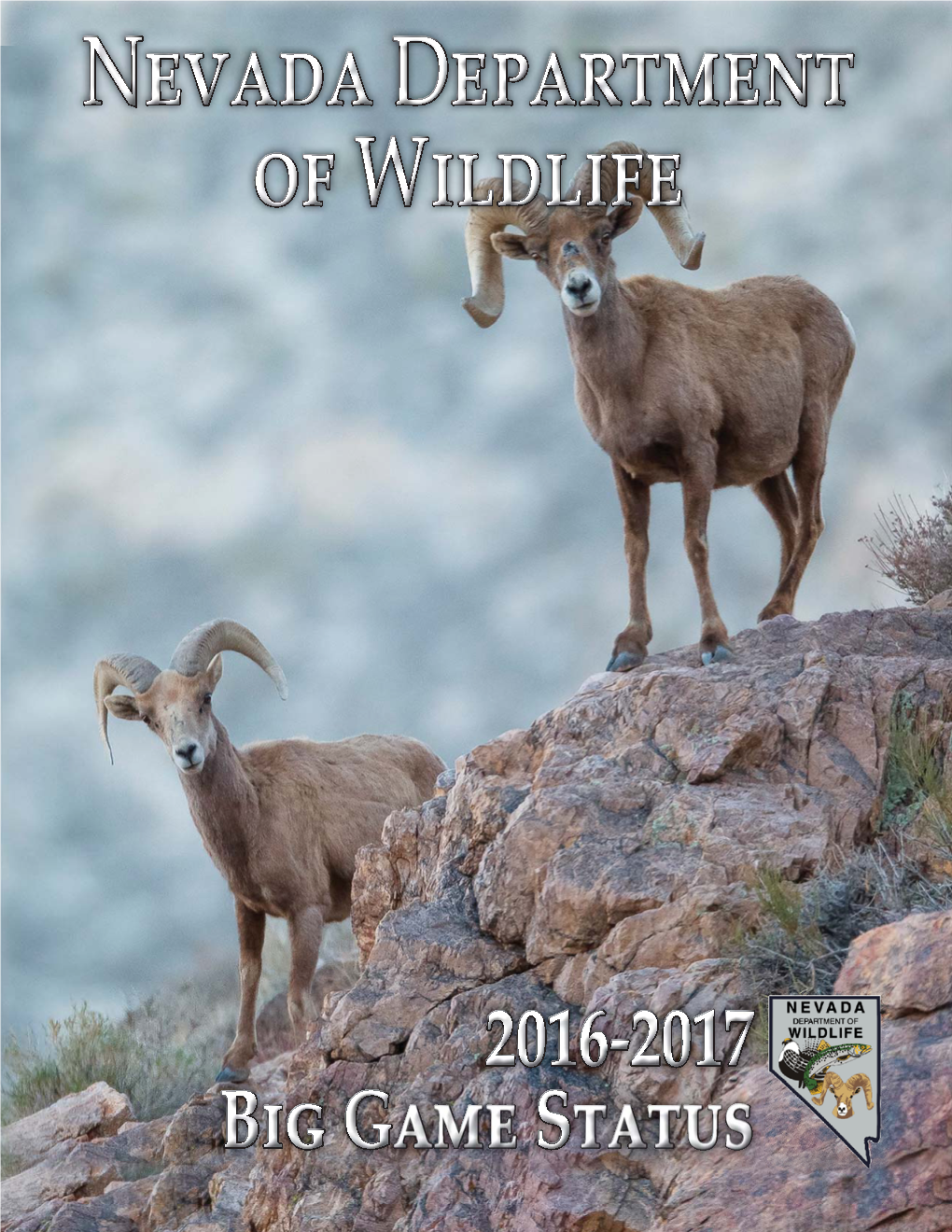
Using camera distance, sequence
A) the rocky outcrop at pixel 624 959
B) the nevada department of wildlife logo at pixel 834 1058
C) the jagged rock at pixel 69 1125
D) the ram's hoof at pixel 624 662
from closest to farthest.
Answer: the nevada department of wildlife logo at pixel 834 1058
the rocky outcrop at pixel 624 959
the ram's hoof at pixel 624 662
the jagged rock at pixel 69 1125

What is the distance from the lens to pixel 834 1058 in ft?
17.0

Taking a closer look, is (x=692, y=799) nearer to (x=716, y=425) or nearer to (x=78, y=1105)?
(x=716, y=425)

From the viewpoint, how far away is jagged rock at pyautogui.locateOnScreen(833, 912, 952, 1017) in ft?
17.2

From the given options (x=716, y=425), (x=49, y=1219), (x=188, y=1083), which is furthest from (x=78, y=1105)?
(x=716, y=425)

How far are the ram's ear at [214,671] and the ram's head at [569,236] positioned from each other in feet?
10.1

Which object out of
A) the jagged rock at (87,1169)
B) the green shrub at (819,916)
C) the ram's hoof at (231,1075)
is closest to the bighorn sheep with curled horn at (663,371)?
the green shrub at (819,916)

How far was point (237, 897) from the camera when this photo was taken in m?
10.9

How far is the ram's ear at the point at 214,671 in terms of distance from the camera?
10.5 metres

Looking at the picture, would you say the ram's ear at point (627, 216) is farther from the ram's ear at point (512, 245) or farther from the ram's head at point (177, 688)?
the ram's head at point (177, 688)

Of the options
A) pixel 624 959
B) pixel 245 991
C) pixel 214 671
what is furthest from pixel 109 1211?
pixel 624 959

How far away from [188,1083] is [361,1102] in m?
6.55

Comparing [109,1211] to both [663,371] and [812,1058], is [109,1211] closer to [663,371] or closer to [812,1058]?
[812,1058]

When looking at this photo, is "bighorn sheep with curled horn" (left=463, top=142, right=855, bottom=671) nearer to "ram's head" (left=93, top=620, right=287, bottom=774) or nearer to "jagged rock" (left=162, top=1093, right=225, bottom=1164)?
"ram's head" (left=93, top=620, right=287, bottom=774)

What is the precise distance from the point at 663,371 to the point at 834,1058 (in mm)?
4846
